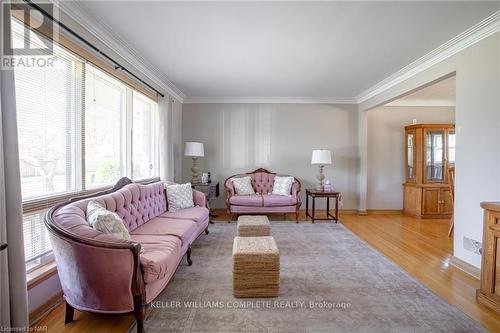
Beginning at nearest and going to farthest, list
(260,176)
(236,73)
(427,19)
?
(427,19) < (236,73) < (260,176)

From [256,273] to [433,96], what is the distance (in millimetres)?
5385

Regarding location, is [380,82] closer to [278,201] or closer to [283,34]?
[283,34]

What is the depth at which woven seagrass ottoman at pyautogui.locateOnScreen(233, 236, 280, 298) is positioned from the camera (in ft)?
7.27

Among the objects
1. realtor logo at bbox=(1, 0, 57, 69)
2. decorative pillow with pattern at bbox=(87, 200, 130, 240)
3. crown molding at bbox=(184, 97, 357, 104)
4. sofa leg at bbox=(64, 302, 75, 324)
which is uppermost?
crown molding at bbox=(184, 97, 357, 104)

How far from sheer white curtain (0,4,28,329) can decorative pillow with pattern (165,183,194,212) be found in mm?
2077

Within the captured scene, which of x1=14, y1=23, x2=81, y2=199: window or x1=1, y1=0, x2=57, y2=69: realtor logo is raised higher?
x1=1, y1=0, x2=57, y2=69: realtor logo

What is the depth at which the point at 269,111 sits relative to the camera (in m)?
5.83

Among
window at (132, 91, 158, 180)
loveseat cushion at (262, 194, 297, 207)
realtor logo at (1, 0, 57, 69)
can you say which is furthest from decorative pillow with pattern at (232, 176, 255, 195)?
realtor logo at (1, 0, 57, 69)

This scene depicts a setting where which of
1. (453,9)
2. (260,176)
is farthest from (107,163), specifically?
(453,9)

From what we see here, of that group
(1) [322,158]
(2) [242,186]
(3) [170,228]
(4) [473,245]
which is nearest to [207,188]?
(2) [242,186]

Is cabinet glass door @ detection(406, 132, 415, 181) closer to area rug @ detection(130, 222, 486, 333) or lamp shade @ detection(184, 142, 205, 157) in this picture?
area rug @ detection(130, 222, 486, 333)

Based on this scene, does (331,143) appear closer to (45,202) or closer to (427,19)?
(427,19)

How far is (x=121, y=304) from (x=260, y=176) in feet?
13.2

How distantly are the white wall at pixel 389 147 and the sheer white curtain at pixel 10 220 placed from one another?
238 inches
